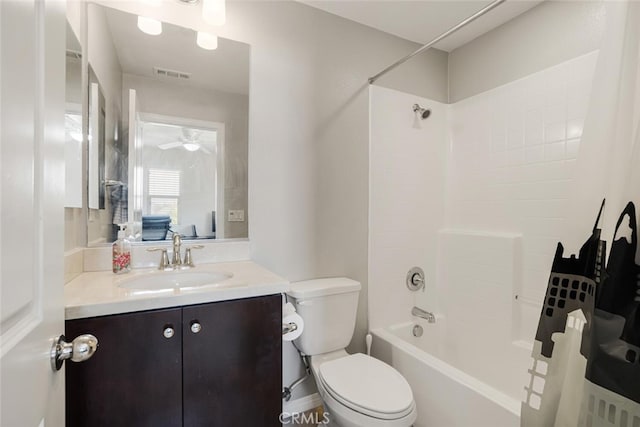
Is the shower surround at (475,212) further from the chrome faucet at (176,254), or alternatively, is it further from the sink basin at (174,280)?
the chrome faucet at (176,254)

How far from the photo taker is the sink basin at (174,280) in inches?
50.6

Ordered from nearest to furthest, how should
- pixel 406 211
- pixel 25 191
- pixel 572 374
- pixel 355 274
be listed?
pixel 25 191 < pixel 572 374 < pixel 355 274 < pixel 406 211

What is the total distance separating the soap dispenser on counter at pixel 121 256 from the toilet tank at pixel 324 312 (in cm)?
75

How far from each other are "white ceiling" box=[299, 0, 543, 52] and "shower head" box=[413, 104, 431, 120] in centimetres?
48

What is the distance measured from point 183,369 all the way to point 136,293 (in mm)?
292

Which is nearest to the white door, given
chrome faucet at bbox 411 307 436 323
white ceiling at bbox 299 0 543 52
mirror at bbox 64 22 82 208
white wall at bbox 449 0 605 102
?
mirror at bbox 64 22 82 208

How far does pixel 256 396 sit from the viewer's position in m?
1.12

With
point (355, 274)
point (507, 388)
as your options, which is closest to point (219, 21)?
point (355, 274)

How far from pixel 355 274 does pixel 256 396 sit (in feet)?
3.26

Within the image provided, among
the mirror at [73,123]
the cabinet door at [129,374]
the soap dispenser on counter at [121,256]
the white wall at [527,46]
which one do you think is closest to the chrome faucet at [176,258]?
the soap dispenser on counter at [121,256]

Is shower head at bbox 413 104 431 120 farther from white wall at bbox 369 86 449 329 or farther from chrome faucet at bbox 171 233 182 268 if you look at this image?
chrome faucet at bbox 171 233 182 268

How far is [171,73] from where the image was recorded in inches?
59.6

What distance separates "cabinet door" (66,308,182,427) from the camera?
88 centimetres

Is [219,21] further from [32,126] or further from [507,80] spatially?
[507,80]
